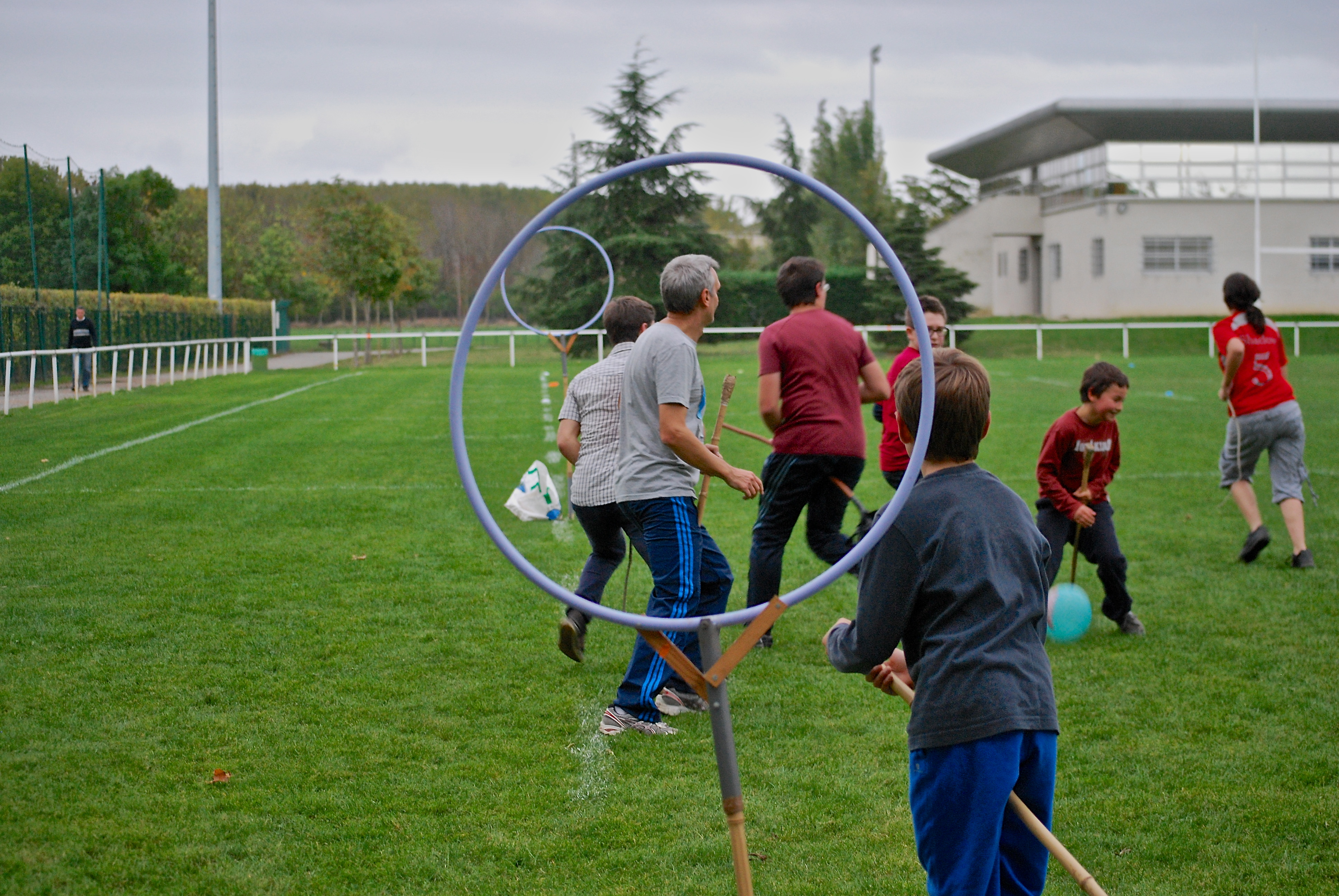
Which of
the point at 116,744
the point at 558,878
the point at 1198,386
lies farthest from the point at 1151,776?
the point at 1198,386

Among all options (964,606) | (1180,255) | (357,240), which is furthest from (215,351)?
(1180,255)

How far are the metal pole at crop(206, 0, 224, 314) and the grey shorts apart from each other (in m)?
35.8

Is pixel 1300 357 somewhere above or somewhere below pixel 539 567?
above

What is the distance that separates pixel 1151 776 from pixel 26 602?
6579mm

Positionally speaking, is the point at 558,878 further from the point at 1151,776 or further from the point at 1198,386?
the point at 1198,386

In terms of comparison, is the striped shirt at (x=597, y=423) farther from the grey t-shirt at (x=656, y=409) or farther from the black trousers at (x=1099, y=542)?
the black trousers at (x=1099, y=542)

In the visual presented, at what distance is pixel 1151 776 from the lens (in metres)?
4.74

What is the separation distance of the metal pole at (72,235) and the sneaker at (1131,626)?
24254 millimetres

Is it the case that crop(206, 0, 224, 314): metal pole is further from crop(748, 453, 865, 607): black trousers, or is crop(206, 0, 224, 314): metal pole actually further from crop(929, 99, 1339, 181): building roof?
crop(748, 453, 865, 607): black trousers

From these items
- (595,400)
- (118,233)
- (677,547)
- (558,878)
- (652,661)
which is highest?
(118,233)

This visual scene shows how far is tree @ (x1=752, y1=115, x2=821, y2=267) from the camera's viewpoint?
5756 centimetres

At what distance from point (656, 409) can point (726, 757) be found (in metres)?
2.22

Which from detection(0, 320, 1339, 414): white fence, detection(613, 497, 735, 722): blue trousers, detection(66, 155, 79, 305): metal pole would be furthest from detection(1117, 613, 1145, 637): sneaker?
detection(66, 155, 79, 305): metal pole

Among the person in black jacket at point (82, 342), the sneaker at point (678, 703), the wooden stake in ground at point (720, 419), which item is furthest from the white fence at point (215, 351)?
the sneaker at point (678, 703)
